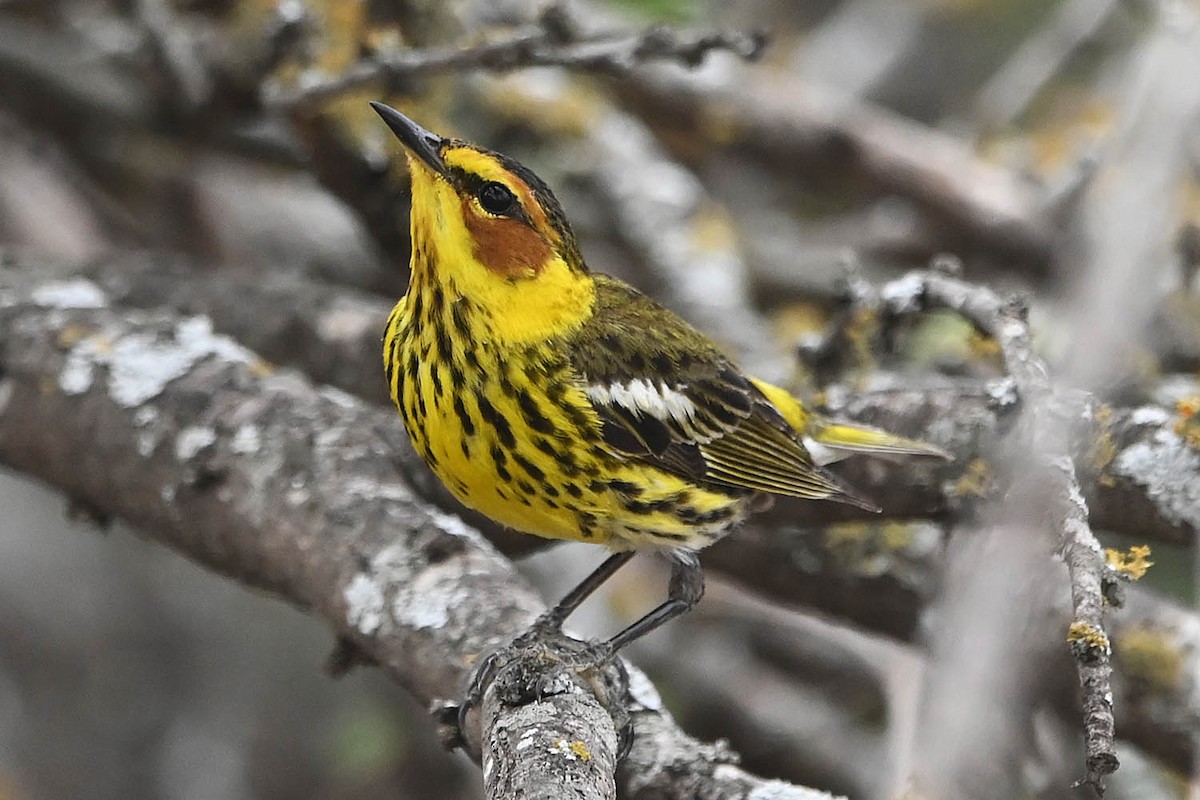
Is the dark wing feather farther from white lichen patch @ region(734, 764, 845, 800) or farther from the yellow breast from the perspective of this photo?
white lichen patch @ region(734, 764, 845, 800)

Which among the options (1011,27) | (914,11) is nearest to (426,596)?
(914,11)

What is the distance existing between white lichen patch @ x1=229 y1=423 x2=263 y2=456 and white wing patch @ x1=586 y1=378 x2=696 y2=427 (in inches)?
30.3

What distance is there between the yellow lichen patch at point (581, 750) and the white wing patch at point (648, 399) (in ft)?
3.01

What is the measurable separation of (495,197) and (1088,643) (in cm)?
154

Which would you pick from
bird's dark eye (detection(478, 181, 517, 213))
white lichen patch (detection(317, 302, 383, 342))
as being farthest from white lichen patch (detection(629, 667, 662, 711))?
white lichen patch (detection(317, 302, 383, 342))

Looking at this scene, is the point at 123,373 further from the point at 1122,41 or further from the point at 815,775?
the point at 1122,41

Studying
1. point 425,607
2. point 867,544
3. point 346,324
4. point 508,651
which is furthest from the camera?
point 346,324

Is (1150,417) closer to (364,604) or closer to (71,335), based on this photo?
(364,604)

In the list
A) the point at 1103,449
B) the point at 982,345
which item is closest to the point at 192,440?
the point at 982,345

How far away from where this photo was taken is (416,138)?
8.70 ft

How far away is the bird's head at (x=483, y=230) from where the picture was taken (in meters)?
2.71

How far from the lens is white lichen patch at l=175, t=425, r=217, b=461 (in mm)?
2953

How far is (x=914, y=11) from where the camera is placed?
5961 millimetres

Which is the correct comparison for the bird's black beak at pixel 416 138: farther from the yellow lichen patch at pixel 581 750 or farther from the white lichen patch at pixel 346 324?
the yellow lichen patch at pixel 581 750
